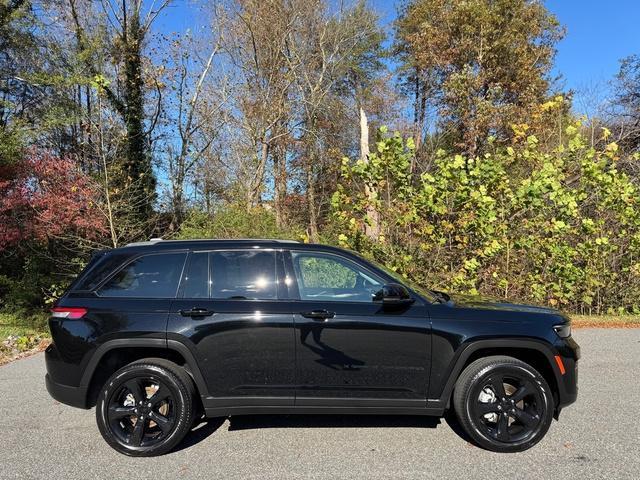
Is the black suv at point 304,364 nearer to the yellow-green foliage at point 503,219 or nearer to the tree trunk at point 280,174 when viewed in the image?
the yellow-green foliage at point 503,219

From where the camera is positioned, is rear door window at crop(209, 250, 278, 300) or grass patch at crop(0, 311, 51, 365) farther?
grass patch at crop(0, 311, 51, 365)

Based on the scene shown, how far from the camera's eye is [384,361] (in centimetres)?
400

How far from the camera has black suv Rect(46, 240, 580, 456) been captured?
3.99m

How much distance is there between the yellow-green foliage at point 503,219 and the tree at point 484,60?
10.5 m

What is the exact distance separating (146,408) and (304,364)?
134 cm

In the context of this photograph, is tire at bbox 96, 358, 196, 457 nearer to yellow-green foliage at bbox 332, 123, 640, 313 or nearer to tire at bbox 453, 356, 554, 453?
tire at bbox 453, 356, 554, 453

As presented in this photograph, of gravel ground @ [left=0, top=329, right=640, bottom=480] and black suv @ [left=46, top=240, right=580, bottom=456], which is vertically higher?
black suv @ [left=46, top=240, right=580, bottom=456]

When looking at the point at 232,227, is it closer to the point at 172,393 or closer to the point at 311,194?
the point at 172,393

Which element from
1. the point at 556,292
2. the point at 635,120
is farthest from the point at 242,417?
the point at 635,120

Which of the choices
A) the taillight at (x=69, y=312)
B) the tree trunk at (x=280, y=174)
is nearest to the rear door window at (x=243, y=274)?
the taillight at (x=69, y=312)

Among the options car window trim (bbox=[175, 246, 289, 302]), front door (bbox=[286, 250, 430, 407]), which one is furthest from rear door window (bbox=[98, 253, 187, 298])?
front door (bbox=[286, 250, 430, 407])

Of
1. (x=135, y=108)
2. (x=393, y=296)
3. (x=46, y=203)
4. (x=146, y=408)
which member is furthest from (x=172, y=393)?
(x=135, y=108)

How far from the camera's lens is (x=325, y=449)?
4.00 m

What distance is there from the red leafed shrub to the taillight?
26.9ft
